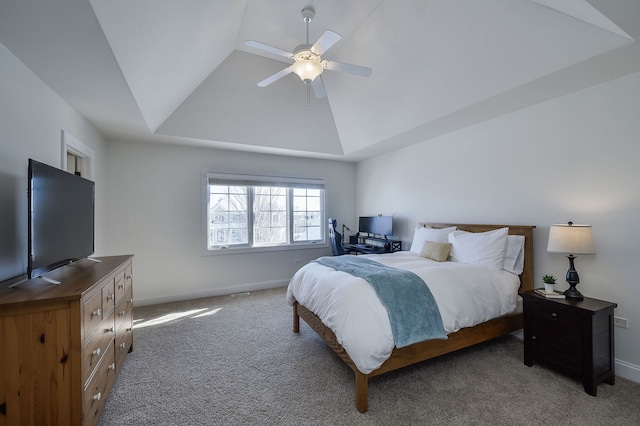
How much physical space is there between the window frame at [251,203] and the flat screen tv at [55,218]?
2.02 meters

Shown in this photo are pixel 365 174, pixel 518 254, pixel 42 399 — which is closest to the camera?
pixel 42 399

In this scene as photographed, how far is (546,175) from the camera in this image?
8.90 feet

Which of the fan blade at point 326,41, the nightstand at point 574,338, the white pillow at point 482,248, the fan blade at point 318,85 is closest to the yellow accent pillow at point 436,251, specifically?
the white pillow at point 482,248

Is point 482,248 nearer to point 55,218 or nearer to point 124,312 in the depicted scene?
point 124,312

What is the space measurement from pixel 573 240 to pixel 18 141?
4.22 metres

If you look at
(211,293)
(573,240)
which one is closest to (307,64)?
(573,240)

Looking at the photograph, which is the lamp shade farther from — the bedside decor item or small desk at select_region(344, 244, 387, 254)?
small desk at select_region(344, 244, 387, 254)

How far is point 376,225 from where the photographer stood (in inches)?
190

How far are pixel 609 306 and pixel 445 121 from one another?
7.53 feet

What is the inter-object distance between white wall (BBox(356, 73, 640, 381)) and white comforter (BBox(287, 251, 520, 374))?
27.3 inches

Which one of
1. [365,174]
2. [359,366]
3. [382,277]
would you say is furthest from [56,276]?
[365,174]

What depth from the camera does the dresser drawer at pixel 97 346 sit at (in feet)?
4.73

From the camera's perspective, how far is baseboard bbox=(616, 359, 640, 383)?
2.14 meters

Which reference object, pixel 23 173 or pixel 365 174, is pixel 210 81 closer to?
pixel 23 173
